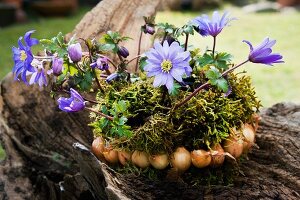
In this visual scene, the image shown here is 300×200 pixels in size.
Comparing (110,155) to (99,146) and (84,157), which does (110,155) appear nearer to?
(99,146)

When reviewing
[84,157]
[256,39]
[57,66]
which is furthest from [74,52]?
[256,39]

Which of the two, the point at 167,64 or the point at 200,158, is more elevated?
the point at 167,64

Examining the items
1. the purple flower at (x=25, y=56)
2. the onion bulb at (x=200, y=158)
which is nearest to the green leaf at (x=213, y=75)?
the onion bulb at (x=200, y=158)

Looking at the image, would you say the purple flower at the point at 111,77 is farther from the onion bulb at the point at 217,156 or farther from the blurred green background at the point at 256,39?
the blurred green background at the point at 256,39

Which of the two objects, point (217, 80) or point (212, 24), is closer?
point (217, 80)

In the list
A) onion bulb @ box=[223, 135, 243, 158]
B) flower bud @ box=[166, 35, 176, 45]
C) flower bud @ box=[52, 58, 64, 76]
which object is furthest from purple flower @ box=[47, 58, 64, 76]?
onion bulb @ box=[223, 135, 243, 158]

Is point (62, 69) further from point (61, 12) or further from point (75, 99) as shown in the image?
point (61, 12)

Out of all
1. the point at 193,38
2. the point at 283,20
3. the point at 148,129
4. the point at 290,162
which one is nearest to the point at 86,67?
the point at 148,129
